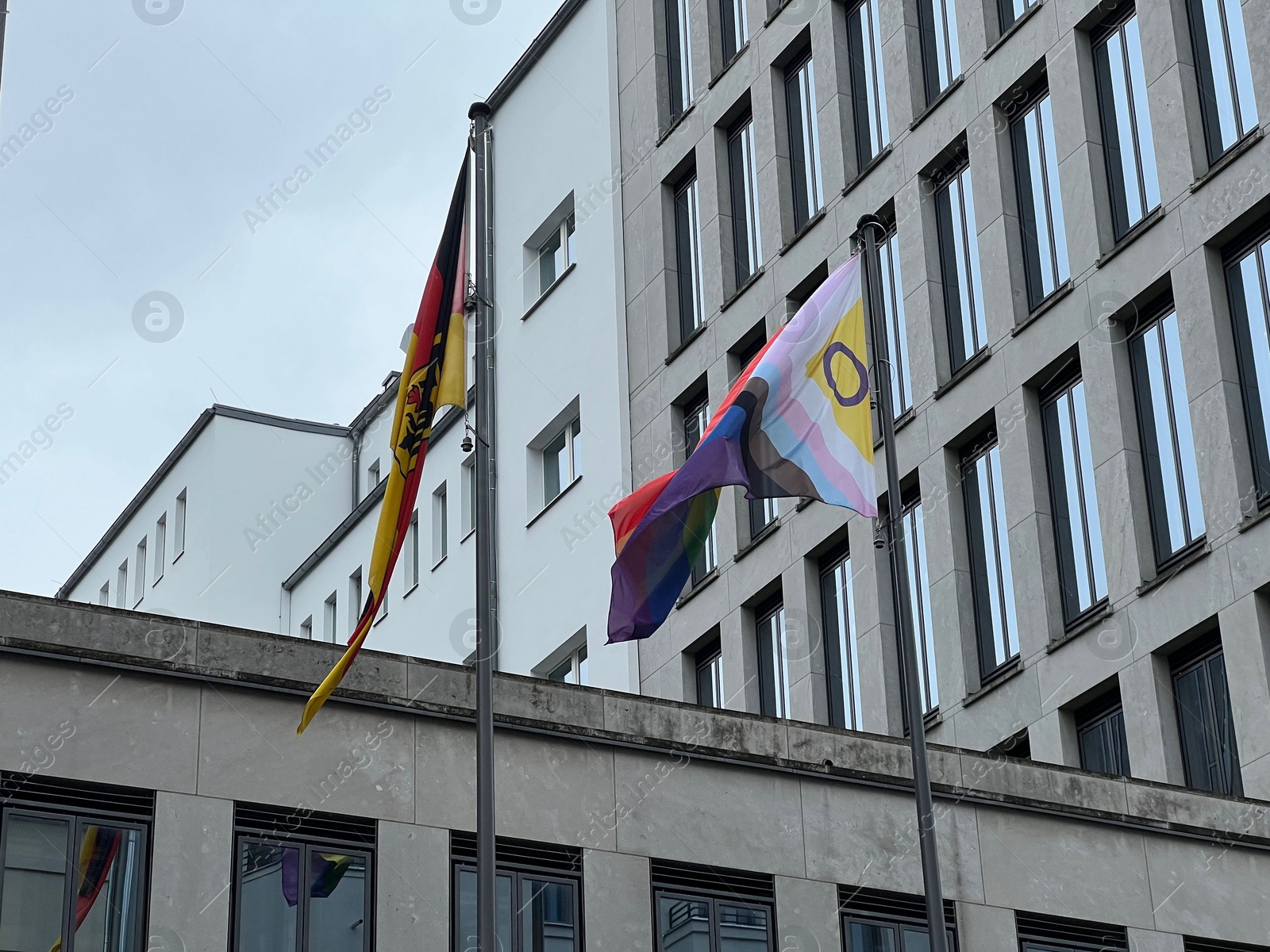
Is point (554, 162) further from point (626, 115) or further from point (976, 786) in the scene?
point (976, 786)

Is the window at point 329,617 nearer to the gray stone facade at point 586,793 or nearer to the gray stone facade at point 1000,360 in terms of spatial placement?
the gray stone facade at point 1000,360

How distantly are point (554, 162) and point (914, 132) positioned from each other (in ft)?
43.6

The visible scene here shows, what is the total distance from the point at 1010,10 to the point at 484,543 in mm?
23730

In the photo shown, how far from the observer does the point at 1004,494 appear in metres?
36.5

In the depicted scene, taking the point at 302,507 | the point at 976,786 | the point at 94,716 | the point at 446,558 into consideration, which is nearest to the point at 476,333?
the point at 94,716

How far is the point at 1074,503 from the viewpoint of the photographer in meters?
35.4

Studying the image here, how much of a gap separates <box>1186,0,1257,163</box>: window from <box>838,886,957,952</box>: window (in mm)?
15230

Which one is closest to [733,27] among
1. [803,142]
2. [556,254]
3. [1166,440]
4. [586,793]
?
[803,142]

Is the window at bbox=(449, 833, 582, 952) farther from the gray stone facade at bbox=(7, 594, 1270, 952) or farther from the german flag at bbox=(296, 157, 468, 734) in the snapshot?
the german flag at bbox=(296, 157, 468, 734)

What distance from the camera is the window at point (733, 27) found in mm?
47000

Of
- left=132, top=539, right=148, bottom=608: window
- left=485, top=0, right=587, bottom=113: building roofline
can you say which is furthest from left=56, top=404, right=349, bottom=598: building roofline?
left=485, top=0, right=587, bottom=113: building roofline

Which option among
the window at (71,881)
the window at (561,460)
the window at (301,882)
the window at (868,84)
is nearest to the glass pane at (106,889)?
the window at (71,881)

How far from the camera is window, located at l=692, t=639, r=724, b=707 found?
43.7 m

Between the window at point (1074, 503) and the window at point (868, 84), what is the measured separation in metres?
8.01
